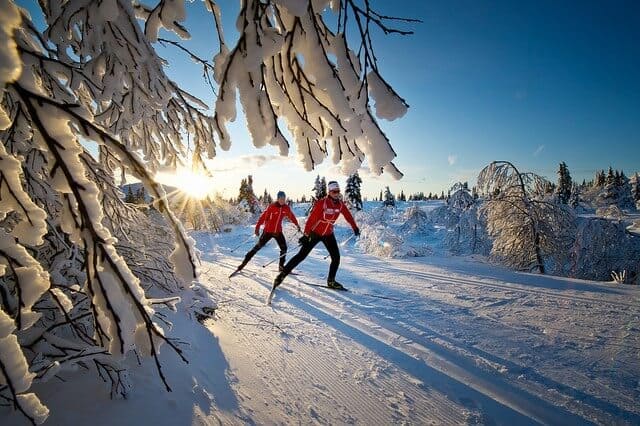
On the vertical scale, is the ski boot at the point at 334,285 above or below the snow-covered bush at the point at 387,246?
below

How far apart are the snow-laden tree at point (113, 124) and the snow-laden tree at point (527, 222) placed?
10949mm

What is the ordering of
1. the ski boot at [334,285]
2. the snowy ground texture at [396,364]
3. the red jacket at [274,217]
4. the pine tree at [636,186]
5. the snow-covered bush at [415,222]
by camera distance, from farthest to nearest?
the pine tree at [636,186]
the snow-covered bush at [415,222]
the red jacket at [274,217]
the ski boot at [334,285]
the snowy ground texture at [396,364]

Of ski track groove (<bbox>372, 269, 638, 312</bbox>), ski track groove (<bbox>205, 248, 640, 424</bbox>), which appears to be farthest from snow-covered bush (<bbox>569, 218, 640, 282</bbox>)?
ski track groove (<bbox>372, 269, 638, 312</bbox>)

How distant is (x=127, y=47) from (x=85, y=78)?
289 mm

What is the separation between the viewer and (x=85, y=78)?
166 cm

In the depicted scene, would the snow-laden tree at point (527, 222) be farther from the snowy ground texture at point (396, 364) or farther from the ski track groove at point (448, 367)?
the ski track groove at point (448, 367)

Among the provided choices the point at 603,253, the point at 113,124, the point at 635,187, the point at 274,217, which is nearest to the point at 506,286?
the point at 274,217

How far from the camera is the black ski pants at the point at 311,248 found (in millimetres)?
5195

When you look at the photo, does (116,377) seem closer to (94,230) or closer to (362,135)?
(94,230)

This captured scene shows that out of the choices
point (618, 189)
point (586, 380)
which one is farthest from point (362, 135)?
point (618, 189)

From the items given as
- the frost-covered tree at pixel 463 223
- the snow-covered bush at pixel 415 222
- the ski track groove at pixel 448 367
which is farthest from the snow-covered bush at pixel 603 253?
the snow-covered bush at pixel 415 222

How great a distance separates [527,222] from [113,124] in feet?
38.8

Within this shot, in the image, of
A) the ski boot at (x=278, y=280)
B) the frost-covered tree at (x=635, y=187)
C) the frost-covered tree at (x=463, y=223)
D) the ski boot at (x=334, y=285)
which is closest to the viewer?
the ski boot at (x=278, y=280)

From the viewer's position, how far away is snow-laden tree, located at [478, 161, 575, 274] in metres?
10.0
